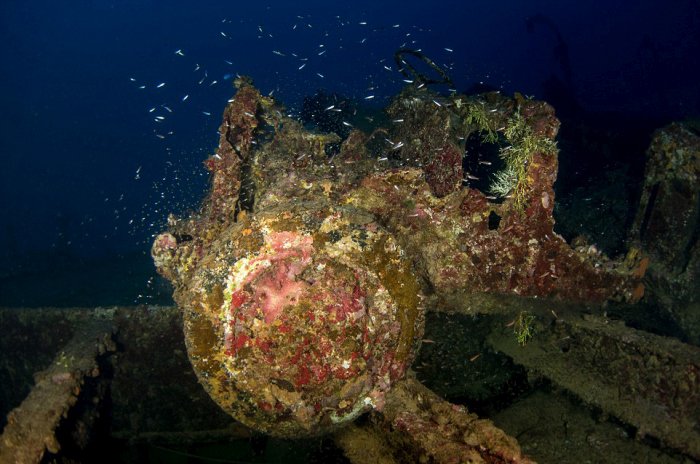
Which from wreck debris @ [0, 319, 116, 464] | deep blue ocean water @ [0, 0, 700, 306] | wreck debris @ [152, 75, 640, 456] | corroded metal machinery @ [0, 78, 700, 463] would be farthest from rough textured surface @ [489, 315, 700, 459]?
deep blue ocean water @ [0, 0, 700, 306]

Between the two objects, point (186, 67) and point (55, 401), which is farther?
point (186, 67)

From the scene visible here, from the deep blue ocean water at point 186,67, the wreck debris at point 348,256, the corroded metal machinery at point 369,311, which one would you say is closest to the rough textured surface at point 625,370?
the corroded metal machinery at point 369,311

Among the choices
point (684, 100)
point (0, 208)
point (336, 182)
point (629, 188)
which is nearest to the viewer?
point (336, 182)

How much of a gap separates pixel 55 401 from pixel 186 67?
555ft

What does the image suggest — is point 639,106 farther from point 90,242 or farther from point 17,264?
point 90,242

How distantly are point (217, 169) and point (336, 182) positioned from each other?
56.6 inches

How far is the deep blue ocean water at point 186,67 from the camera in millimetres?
69938

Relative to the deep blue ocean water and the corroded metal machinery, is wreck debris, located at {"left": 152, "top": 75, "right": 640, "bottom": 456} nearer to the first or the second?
the corroded metal machinery

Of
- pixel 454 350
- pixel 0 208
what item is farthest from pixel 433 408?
pixel 0 208

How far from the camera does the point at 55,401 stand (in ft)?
13.2

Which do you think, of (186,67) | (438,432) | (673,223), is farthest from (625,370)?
(186,67)

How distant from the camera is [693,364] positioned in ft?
11.7

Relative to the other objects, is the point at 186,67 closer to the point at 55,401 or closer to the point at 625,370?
the point at 55,401

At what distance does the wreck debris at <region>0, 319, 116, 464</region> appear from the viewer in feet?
11.5
